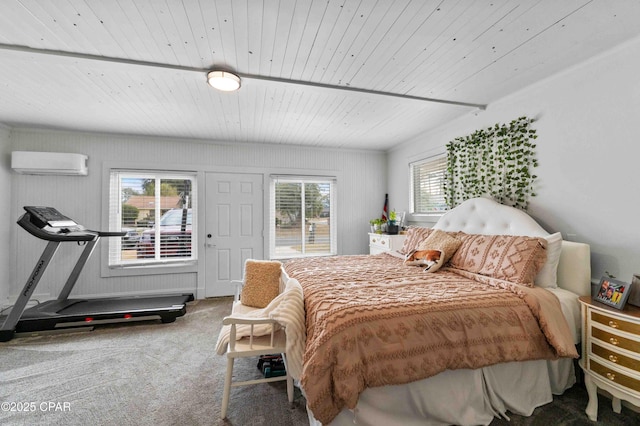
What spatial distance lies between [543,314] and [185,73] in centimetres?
333

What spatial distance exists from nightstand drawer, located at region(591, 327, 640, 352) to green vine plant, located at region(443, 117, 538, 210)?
4.24ft

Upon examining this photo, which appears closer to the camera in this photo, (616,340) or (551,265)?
(616,340)

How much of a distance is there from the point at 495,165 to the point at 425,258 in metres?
1.35

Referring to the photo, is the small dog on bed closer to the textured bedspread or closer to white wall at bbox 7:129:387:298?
the textured bedspread

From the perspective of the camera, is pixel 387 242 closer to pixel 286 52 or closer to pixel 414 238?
pixel 414 238

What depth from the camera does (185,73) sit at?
2373 millimetres

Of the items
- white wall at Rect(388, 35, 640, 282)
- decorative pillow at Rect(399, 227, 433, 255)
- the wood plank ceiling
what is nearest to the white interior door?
the wood plank ceiling

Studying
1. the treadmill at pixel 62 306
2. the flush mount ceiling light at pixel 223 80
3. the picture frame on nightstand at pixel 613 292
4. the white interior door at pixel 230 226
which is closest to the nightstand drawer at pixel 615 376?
the picture frame on nightstand at pixel 613 292

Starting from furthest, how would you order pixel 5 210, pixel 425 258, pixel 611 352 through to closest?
pixel 5 210 → pixel 425 258 → pixel 611 352

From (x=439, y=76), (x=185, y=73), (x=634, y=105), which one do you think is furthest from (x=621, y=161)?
(x=185, y=73)

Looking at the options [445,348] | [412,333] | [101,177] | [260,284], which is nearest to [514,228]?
[445,348]

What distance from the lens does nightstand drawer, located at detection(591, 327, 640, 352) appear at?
1.56m

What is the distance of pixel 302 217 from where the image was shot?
4.98 metres

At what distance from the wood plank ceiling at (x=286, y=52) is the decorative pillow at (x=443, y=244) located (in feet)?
4.89
